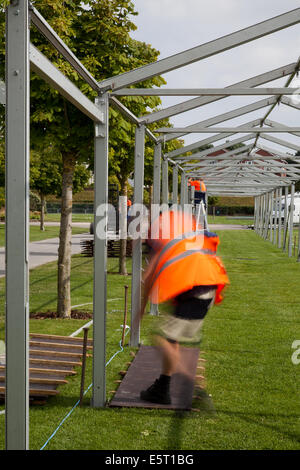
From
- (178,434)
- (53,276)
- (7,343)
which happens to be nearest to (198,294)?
(178,434)

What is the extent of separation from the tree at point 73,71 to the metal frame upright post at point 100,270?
2251mm

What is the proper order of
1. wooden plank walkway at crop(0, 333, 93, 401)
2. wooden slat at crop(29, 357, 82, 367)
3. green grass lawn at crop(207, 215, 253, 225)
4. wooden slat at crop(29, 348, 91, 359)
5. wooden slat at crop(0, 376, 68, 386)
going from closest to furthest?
wooden plank walkway at crop(0, 333, 93, 401) → wooden slat at crop(0, 376, 68, 386) → wooden slat at crop(29, 357, 82, 367) → wooden slat at crop(29, 348, 91, 359) → green grass lawn at crop(207, 215, 253, 225)

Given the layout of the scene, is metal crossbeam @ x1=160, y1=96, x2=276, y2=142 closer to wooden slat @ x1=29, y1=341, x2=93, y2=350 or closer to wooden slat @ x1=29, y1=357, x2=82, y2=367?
wooden slat @ x1=29, y1=341, x2=93, y2=350

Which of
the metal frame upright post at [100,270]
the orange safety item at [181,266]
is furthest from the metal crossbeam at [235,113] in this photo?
the orange safety item at [181,266]

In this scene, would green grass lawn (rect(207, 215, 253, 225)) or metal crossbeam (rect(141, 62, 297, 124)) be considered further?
green grass lawn (rect(207, 215, 253, 225))

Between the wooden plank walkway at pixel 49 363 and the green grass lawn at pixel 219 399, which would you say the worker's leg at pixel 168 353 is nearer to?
the green grass lawn at pixel 219 399

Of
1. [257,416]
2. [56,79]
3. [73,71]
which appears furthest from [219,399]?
[73,71]

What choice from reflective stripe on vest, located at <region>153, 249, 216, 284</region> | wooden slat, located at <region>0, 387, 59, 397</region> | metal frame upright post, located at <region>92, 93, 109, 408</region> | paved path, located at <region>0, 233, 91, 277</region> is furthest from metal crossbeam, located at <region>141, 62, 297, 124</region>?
paved path, located at <region>0, 233, 91, 277</region>

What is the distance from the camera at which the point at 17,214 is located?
2.90m

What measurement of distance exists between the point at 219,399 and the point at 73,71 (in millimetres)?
4413

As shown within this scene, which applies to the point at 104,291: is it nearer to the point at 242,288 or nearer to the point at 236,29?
the point at 236,29

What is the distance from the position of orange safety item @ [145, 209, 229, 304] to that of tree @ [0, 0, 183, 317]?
3.13m

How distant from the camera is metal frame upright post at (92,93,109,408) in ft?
16.2
